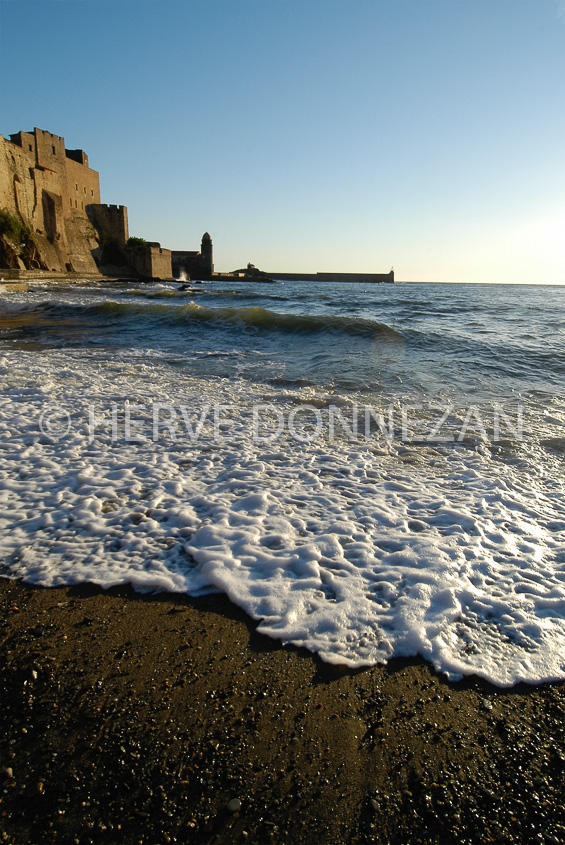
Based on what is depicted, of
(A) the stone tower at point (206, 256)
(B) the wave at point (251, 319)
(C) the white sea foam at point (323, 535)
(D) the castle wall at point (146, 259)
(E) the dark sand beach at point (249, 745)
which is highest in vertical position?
(A) the stone tower at point (206, 256)

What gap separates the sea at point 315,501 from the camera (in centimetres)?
182

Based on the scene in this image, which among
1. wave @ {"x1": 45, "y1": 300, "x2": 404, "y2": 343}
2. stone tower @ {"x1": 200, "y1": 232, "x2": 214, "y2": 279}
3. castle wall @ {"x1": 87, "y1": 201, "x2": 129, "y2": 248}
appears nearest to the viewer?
wave @ {"x1": 45, "y1": 300, "x2": 404, "y2": 343}

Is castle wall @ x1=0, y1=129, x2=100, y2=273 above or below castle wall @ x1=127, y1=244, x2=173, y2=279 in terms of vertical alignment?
above

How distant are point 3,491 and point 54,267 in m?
40.0

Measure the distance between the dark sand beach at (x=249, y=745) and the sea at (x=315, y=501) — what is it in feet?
0.52

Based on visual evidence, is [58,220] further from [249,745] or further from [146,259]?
[249,745]

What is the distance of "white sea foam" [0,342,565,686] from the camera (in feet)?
5.78

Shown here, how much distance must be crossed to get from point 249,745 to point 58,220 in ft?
143

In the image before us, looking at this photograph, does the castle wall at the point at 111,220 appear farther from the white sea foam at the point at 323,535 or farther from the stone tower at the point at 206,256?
the white sea foam at the point at 323,535

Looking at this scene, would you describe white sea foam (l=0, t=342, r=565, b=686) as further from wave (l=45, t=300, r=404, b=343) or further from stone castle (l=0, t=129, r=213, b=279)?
stone castle (l=0, t=129, r=213, b=279)

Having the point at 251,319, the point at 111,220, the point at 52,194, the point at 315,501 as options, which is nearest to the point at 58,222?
the point at 52,194

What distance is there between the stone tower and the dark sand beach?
226 ft

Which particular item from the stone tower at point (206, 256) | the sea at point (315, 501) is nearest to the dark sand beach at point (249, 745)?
the sea at point (315, 501)

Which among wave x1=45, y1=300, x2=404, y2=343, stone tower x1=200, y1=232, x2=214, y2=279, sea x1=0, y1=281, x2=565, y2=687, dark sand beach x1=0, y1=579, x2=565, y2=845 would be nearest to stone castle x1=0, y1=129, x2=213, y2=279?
wave x1=45, y1=300, x2=404, y2=343
